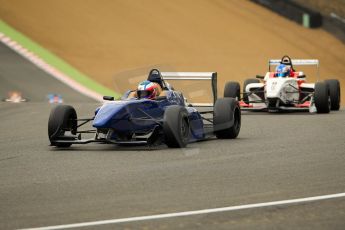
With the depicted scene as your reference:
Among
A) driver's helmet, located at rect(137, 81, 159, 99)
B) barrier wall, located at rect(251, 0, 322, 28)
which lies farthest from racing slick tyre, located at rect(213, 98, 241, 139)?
barrier wall, located at rect(251, 0, 322, 28)

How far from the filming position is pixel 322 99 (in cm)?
2267

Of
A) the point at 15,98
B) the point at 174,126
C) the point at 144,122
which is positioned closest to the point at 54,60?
Answer: the point at 15,98

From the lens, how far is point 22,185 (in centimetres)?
1064

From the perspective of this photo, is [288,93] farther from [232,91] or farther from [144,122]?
[144,122]

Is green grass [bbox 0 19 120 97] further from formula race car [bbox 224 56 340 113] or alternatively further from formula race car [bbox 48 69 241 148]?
formula race car [bbox 48 69 241 148]

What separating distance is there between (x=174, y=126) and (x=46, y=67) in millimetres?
18450

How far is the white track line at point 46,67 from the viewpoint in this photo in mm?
29578

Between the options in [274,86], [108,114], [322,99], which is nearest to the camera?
[108,114]

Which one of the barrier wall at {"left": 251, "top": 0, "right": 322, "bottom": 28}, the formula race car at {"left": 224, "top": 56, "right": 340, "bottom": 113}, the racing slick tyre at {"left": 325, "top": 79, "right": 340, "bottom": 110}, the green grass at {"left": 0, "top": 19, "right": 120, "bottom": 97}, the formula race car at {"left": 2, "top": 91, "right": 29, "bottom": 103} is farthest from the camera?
the barrier wall at {"left": 251, "top": 0, "right": 322, "bottom": 28}

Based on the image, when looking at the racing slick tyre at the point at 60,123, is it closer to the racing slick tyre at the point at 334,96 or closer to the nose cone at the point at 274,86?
the nose cone at the point at 274,86

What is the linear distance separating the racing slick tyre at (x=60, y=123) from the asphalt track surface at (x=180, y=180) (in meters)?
0.31

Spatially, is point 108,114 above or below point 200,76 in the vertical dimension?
below

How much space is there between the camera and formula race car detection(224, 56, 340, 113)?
75.3ft

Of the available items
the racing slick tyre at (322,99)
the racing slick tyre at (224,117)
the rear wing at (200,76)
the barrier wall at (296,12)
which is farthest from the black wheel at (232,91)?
the barrier wall at (296,12)
